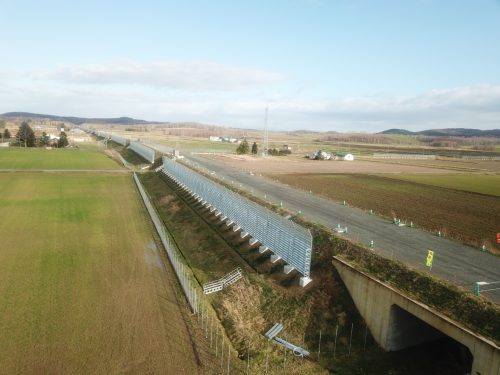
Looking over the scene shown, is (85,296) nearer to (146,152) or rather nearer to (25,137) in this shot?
(146,152)

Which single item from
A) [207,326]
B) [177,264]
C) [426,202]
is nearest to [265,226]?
[177,264]

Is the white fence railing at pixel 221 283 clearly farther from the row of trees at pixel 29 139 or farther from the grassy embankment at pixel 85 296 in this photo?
the row of trees at pixel 29 139

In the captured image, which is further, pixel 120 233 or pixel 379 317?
pixel 120 233

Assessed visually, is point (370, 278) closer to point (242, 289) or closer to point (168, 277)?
point (242, 289)

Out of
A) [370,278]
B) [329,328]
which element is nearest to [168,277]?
[329,328]

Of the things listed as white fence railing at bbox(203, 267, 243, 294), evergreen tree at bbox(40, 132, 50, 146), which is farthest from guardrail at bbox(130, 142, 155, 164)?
white fence railing at bbox(203, 267, 243, 294)
